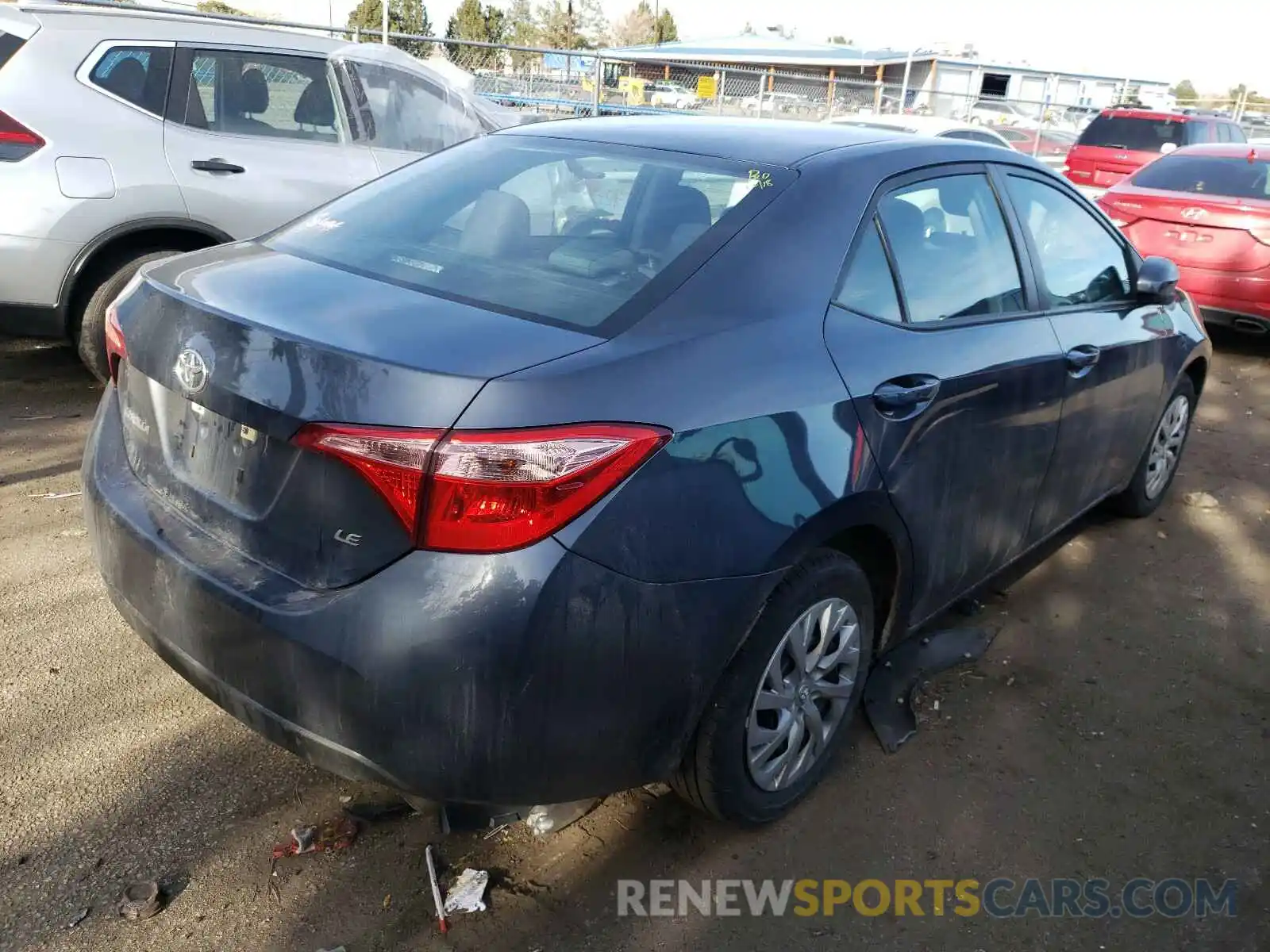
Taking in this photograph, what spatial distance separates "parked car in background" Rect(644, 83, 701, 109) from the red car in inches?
502

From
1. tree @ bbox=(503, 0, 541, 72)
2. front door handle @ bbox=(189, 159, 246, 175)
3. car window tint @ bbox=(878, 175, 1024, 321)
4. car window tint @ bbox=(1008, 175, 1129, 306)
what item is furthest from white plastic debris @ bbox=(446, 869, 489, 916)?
tree @ bbox=(503, 0, 541, 72)

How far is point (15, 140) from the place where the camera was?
4.89 meters

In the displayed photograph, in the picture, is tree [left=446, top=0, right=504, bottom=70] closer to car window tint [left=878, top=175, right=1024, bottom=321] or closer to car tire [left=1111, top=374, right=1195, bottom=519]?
car tire [left=1111, top=374, right=1195, bottom=519]

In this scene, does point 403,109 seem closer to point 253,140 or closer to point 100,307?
point 253,140

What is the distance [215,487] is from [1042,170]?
2.96 metres

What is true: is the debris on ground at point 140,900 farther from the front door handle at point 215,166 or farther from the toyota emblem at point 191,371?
the front door handle at point 215,166

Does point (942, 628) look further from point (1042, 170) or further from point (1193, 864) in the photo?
point (1042, 170)

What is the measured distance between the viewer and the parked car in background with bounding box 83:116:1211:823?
1.95 m

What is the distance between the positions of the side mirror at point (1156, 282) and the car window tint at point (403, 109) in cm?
366

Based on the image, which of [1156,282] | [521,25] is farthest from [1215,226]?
[521,25]

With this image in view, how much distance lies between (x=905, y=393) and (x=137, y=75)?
4.56 m

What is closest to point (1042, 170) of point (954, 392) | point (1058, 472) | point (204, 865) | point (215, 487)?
point (1058, 472)

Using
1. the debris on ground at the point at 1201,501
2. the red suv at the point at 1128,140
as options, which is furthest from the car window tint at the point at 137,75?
the red suv at the point at 1128,140

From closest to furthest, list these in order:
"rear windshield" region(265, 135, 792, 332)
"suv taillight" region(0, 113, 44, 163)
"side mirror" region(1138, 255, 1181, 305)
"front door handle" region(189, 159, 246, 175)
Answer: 1. "rear windshield" region(265, 135, 792, 332)
2. "side mirror" region(1138, 255, 1181, 305)
3. "suv taillight" region(0, 113, 44, 163)
4. "front door handle" region(189, 159, 246, 175)
